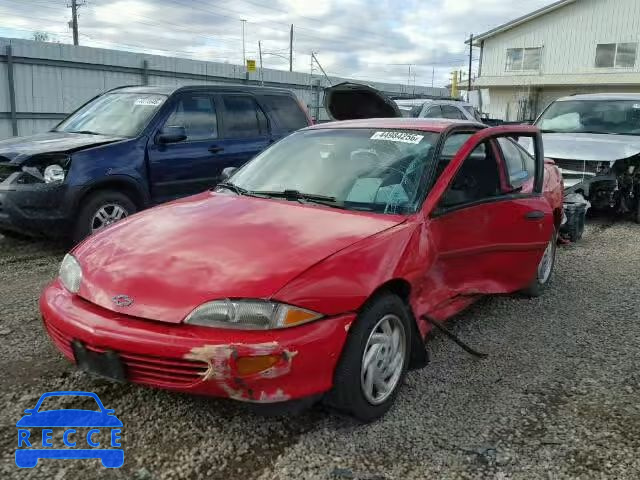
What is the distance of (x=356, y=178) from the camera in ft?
11.8

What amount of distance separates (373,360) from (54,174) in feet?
13.4

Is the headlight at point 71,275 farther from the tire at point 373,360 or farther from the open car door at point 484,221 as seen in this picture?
the open car door at point 484,221

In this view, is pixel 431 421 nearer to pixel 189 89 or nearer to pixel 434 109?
pixel 189 89

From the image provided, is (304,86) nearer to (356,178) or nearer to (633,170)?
(633,170)

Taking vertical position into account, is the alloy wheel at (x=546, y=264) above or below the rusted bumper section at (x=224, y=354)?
below

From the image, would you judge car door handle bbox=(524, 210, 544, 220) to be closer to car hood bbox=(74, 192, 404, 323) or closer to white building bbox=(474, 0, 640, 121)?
car hood bbox=(74, 192, 404, 323)

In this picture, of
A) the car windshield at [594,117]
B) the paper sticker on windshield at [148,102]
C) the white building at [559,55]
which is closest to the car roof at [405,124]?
the paper sticker on windshield at [148,102]

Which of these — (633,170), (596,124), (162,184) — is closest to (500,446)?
(162,184)

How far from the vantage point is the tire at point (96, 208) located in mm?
5719

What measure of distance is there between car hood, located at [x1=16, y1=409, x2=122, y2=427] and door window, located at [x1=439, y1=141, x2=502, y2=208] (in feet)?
7.01

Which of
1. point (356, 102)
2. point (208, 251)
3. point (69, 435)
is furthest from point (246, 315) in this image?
point (356, 102)

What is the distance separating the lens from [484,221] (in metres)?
3.81

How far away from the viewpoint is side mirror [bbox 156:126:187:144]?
622 centimetres

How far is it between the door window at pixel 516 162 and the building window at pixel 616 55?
1106 inches
